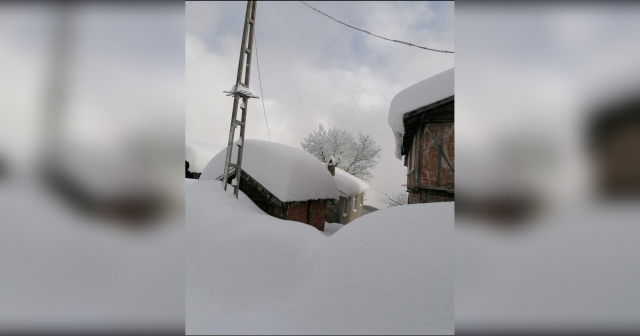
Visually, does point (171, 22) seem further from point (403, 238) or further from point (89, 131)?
point (403, 238)

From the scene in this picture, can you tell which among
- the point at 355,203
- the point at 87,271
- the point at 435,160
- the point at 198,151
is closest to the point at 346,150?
the point at 355,203

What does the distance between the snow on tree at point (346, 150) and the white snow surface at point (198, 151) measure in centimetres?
668

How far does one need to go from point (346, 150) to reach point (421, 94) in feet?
46.7

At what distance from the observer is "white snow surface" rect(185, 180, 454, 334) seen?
1357 mm

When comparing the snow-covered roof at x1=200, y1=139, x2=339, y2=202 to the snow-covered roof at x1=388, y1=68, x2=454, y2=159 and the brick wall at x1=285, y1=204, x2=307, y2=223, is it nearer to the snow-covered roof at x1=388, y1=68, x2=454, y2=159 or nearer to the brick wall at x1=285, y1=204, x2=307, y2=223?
the brick wall at x1=285, y1=204, x2=307, y2=223

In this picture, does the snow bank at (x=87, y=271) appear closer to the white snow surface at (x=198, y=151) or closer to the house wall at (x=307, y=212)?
the house wall at (x=307, y=212)

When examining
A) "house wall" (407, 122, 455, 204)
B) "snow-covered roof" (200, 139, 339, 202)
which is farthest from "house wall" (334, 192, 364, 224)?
"house wall" (407, 122, 455, 204)

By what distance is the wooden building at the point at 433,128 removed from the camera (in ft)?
15.5

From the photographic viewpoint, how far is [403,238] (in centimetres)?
175

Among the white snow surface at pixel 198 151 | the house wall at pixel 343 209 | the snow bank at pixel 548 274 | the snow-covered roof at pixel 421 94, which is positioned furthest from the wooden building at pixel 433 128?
the white snow surface at pixel 198 151

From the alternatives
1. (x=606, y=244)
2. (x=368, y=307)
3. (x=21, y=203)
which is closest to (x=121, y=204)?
(x=21, y=203)

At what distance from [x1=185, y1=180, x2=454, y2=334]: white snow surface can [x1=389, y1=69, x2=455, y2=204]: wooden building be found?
10.3ft

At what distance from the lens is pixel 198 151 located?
48.6 feet

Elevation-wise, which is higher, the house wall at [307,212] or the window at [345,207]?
the house wall at [307,212]
